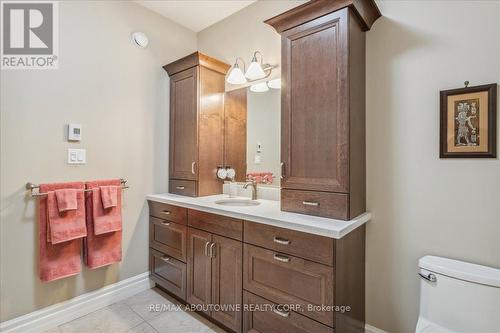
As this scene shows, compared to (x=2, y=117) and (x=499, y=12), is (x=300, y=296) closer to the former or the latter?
(x=499, y=12)

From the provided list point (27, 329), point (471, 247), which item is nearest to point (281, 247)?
point (471, 247)

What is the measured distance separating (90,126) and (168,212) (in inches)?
37.9

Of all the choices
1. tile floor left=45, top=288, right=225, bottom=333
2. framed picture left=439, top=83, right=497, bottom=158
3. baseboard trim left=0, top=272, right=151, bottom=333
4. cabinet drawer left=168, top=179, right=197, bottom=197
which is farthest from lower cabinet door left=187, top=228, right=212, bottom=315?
framed picture left=439, top=83, right=497, bottom=158

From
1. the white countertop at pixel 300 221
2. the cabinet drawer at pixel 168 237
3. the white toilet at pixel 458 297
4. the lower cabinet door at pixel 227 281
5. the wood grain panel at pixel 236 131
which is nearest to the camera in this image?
the white toilet at pixel 458 297

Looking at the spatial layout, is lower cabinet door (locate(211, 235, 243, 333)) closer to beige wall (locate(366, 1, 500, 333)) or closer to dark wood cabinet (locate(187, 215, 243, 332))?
dark wood cabinet (locate(187, 215, 243, 332))

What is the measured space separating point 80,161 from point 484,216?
A: 2.72 meters

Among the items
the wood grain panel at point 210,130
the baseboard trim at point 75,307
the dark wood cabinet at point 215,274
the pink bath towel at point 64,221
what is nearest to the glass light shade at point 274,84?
the wood grain panel at point 210,130

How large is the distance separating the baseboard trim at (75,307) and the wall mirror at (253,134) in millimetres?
1385

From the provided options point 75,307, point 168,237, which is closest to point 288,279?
point 168,237

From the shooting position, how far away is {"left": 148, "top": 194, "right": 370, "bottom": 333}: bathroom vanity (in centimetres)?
133

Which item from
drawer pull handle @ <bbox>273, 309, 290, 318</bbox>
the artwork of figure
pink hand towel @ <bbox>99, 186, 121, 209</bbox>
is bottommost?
drawer pull handle @ <bbox>273, 309, 290, 318</bbox>

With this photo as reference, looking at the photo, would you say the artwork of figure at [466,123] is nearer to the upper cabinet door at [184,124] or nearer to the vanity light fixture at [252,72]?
the vanity light fixture at [252,72]

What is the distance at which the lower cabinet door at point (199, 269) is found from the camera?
73.7 inches

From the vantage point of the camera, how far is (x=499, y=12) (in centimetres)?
132
